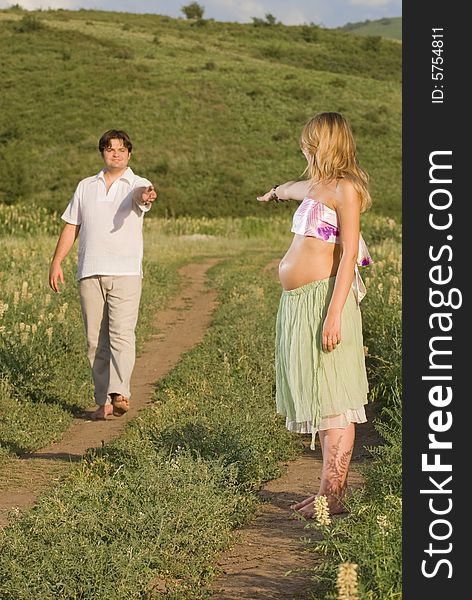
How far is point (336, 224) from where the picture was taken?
17.1 ft

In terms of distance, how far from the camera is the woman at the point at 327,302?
512 cm

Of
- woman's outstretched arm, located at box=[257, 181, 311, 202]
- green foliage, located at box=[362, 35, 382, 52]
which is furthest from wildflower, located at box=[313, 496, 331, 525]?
green foliage, located at box=[362, 35, 382, 52]

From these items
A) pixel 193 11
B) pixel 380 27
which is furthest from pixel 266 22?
pixel 380 27

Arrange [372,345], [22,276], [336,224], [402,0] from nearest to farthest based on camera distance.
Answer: [402,0] → [336,224] → [372,345] → [22,276]

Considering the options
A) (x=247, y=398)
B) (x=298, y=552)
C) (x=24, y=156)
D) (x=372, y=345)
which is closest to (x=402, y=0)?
(x=298, y=552)

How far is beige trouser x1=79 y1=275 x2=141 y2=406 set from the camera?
7.97 meters

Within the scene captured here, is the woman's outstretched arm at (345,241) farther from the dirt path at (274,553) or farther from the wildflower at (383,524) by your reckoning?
the wildflower at (383,524)

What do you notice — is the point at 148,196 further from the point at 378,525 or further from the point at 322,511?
the point at 378,525

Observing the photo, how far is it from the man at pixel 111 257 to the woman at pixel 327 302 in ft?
8.94

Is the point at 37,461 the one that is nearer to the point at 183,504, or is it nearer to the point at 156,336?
the point at 183,504

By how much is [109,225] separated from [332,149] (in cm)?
314

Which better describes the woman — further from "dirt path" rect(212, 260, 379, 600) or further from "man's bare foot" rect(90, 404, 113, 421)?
"man's bare foot" rect(90, 404, 113, 421)

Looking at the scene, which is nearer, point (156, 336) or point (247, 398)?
point (247, 398)

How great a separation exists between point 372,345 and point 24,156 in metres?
37.0
